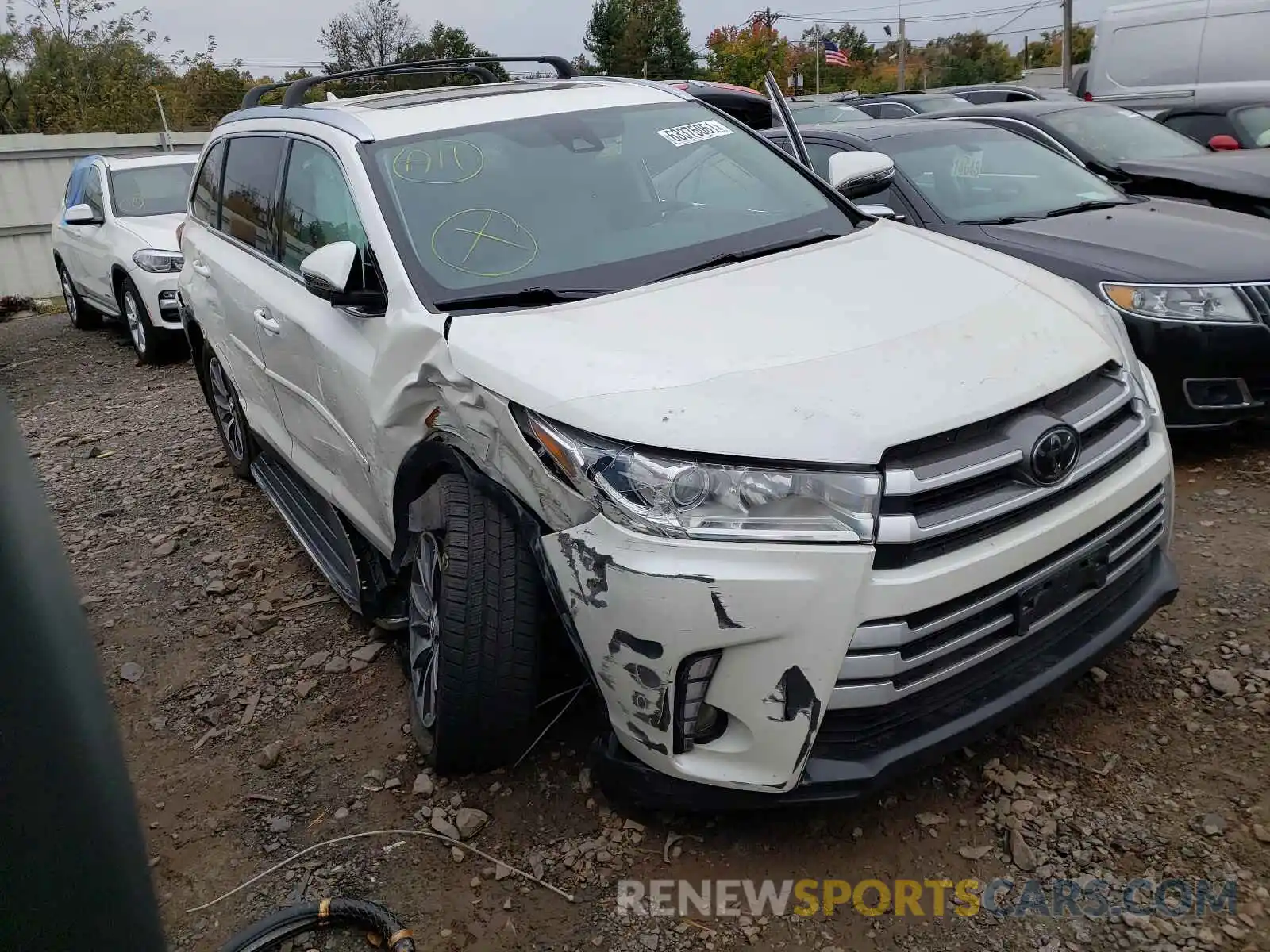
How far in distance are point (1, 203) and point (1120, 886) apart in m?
18.4

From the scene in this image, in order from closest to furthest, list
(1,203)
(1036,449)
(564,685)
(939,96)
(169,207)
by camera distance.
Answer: (1036,449) → (564,685) → (169,207) → (939,96) → (1,203)

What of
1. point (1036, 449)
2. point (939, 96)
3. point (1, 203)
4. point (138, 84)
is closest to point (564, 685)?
point (1036, 449)

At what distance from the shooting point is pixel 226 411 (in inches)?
204

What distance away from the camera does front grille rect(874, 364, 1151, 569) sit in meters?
2.00

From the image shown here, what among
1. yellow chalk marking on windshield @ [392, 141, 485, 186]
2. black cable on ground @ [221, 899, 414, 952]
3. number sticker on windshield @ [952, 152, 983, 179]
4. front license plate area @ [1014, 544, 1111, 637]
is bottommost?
black cable on ground @ [221, 899, 414, 952]

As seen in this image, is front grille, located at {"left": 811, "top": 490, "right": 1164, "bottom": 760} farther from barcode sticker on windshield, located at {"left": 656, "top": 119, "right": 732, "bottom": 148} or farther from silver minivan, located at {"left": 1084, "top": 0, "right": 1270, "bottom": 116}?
silver minivan, located at {"left": 1084, "top": 0, "right": 1270, "bottom": 116}

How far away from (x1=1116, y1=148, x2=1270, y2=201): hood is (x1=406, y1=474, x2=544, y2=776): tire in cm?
521

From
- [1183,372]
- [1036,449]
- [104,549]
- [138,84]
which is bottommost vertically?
[104,549]

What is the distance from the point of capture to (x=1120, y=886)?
2.17 meters

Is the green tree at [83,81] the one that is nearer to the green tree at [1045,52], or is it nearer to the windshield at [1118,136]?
the windshield at [1118,136]

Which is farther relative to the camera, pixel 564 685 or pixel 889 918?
pixel 564 685

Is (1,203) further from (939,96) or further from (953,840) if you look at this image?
(953,840)

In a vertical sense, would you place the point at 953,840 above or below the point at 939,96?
below

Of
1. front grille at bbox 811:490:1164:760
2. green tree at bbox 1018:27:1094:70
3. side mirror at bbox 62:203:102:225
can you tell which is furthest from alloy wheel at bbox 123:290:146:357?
green tree at bbox 1018:27:1094:70
